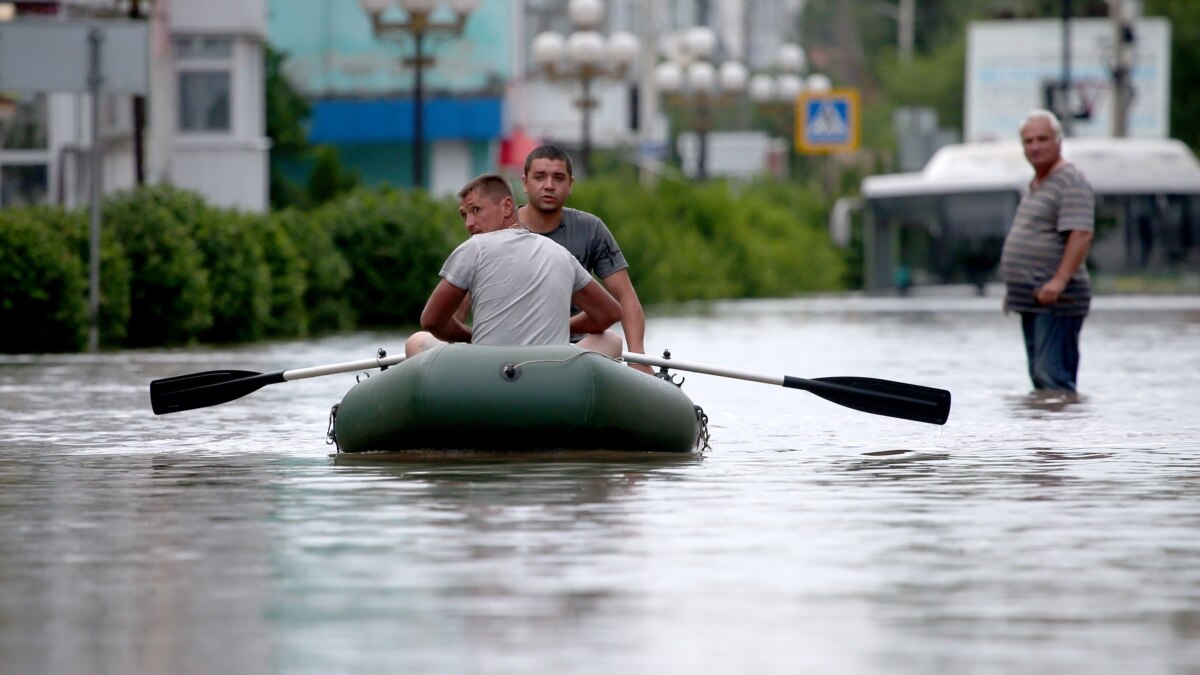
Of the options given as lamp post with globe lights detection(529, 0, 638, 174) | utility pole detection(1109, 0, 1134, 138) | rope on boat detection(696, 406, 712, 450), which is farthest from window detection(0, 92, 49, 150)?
utility pole detection(1109, 0, 1134, 138)

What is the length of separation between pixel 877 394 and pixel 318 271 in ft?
60.0

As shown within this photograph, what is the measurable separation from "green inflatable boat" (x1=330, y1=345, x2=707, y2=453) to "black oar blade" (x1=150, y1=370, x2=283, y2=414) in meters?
1.52

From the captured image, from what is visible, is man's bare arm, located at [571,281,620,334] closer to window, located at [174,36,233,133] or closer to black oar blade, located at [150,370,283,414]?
black oar blade, located at [150,370,283,414]

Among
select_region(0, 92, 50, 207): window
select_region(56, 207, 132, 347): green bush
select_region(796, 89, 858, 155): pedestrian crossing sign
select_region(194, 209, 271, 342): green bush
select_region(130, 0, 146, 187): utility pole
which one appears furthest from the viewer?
select_region(796, 89, 858, 155): pedestrian crossing sign

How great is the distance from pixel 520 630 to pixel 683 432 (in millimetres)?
6343

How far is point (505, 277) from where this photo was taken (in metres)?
13.5

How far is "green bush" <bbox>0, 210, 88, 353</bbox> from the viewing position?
25375 millimetres

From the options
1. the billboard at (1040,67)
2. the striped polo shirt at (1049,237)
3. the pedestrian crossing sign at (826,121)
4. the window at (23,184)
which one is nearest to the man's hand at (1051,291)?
the striped polo shirt at (1049,237)

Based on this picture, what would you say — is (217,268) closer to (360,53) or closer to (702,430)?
(702,430)

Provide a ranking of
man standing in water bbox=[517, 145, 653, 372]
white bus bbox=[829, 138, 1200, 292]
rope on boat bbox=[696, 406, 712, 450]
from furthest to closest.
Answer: white bus bbox=[829, 138, 1200, 292] < man standing in water bbox=[517, 145, 653, 372] < rope on boat bbox=[696, 406, 712, 450]

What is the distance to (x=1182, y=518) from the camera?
10.7 metres

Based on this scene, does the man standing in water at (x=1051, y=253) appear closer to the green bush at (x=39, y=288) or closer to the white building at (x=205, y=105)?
the green bush at (x=39, y=288)

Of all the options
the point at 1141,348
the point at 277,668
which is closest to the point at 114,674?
the point at 277,668

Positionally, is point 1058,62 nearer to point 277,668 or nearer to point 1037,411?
point 1037,411
